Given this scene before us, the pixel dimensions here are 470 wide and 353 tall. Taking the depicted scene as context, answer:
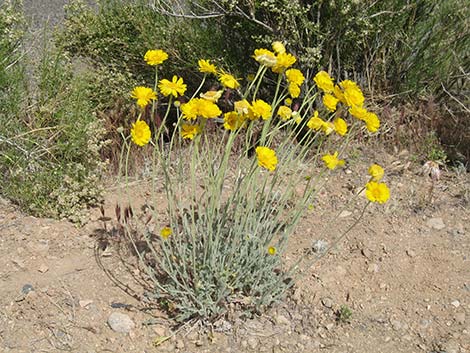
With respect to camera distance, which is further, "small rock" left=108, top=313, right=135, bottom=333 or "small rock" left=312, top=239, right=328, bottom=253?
"small rock" left=312, top=239, right=328, bottom=253

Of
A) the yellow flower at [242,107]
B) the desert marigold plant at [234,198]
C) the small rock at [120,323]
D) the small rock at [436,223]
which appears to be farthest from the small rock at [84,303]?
the small rock at [436,223]

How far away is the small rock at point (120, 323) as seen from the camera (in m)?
2.40

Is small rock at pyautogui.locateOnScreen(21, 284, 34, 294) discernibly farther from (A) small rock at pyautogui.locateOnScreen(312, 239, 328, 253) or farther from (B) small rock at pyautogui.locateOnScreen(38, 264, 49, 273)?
(A) small rock at pyautogui.locateOnScreen(312, 239, 328, 253)

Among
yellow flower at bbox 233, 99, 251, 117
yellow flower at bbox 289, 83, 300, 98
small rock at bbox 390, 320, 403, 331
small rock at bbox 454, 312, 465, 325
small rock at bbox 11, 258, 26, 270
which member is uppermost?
yellow flower at bbox 233, 99, 251, 117

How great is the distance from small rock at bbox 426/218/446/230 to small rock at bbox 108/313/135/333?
159 cm

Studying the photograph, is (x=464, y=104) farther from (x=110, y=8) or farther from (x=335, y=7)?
(x=110, y=8)

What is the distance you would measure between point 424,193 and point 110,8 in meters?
2.35

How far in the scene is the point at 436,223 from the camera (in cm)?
311

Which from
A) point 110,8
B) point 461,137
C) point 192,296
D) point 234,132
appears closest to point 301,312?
point 192,296

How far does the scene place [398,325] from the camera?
258 centimetres

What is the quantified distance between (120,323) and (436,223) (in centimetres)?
166

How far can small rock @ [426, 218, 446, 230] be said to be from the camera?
309 cm

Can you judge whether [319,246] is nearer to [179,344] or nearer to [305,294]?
[305,294]

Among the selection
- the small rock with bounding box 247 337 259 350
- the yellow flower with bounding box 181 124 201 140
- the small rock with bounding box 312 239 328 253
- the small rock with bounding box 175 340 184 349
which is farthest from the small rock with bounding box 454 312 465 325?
the yellow flower with bounding box 181 124 201 140
